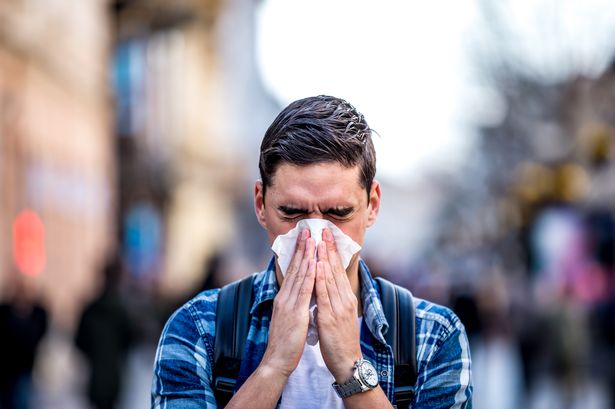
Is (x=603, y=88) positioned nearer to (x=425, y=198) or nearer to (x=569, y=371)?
(x=569, y=371)

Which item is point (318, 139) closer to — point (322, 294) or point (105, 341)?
point (322, 294)

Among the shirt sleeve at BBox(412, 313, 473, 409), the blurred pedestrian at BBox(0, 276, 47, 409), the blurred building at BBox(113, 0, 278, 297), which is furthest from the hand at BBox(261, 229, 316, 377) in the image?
the blurred building at BBox(113, 0, 278, 297)

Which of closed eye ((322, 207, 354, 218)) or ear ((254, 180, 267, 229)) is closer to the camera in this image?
closed eye ((322, 207, 354, 218))

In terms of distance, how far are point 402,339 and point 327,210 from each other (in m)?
0.41

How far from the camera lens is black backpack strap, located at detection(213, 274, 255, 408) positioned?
9.50 ft

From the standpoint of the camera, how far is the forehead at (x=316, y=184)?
2.86 metres

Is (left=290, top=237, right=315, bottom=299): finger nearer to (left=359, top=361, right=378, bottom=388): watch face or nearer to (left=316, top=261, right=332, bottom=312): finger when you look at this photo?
(left=316, top=261, right=332, bottom=312): finger

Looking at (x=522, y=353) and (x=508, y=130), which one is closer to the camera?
(x=522, y=353)

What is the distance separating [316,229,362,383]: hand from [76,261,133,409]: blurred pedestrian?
9.37 meters

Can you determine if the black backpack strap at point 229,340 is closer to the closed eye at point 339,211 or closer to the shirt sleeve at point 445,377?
the closed eye at point 339,211

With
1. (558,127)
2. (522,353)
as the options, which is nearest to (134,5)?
(558,127)

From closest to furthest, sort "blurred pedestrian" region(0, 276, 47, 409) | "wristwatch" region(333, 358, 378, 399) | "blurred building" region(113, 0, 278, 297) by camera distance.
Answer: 1. "wristwatch" region(333, 358, 378, 399)
2. "blurred pedestrian" region(0, 276, 47, 409)
3. "blurred building" region(113, 0, 278, 297)

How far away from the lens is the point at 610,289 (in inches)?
764

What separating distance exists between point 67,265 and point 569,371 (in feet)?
36.8
